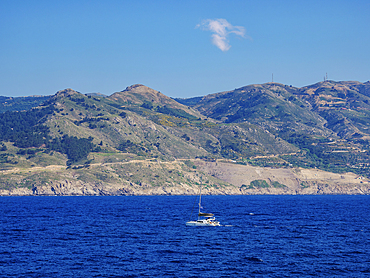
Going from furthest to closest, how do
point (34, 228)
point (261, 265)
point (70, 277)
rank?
point (34, 228)
point (261, 265)
point (70, 277)

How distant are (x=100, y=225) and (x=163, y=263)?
53079mm

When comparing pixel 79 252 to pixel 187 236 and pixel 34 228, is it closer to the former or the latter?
pixel 187 236

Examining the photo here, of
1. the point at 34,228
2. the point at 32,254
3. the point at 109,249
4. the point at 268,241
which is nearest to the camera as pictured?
the point at 32,254

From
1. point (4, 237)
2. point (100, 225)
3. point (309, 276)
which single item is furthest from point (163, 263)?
point (100, 225)

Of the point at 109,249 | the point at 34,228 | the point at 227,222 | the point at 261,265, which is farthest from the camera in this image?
the point at 227,222

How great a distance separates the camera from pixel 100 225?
12331 cm

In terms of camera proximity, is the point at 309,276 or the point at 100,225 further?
the point at 100,225

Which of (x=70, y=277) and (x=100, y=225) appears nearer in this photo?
(x=70, y=277)

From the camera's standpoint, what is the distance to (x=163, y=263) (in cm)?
7394

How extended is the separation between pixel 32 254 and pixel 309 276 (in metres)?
46.8

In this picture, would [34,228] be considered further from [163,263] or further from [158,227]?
[163,263]

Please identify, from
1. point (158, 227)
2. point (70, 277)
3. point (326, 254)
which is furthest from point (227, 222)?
point (70, 277)

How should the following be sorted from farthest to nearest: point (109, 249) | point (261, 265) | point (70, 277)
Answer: point (109, 249), point (261, 265), point (70, 277)

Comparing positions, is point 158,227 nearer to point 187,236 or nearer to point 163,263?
point 187,236
